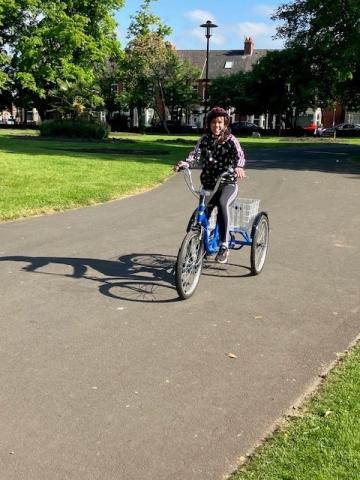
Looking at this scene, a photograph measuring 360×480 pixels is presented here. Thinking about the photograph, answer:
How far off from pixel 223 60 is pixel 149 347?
83.0 metres

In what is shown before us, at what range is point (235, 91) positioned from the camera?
200 feet

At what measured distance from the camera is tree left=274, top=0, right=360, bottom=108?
77.7ft

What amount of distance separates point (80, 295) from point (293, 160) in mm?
19434

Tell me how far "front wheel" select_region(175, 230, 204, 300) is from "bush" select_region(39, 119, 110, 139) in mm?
28730

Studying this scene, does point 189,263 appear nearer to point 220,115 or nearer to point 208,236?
point 208,236

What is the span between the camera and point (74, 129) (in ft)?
111

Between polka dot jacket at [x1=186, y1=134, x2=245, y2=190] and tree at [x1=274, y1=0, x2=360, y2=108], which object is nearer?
polka dot jacket at [x1=186, y1=134, x2=245, y2=190]

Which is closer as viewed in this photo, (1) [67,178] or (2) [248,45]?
(1) [67,178]

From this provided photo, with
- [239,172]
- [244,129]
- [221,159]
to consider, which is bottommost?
[239,172]

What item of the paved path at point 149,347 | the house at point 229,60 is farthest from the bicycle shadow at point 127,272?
the house at point 229,60

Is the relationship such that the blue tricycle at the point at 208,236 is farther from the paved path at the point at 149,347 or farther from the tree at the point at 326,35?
the tree at the point at 326,35

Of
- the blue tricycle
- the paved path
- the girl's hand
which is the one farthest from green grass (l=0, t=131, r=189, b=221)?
the girl's hand

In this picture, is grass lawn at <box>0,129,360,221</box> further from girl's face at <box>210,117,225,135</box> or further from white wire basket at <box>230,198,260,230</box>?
girl's face at <box>210,117,225,135</box>

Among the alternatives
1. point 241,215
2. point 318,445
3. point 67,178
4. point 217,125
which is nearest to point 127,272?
point 241,215
